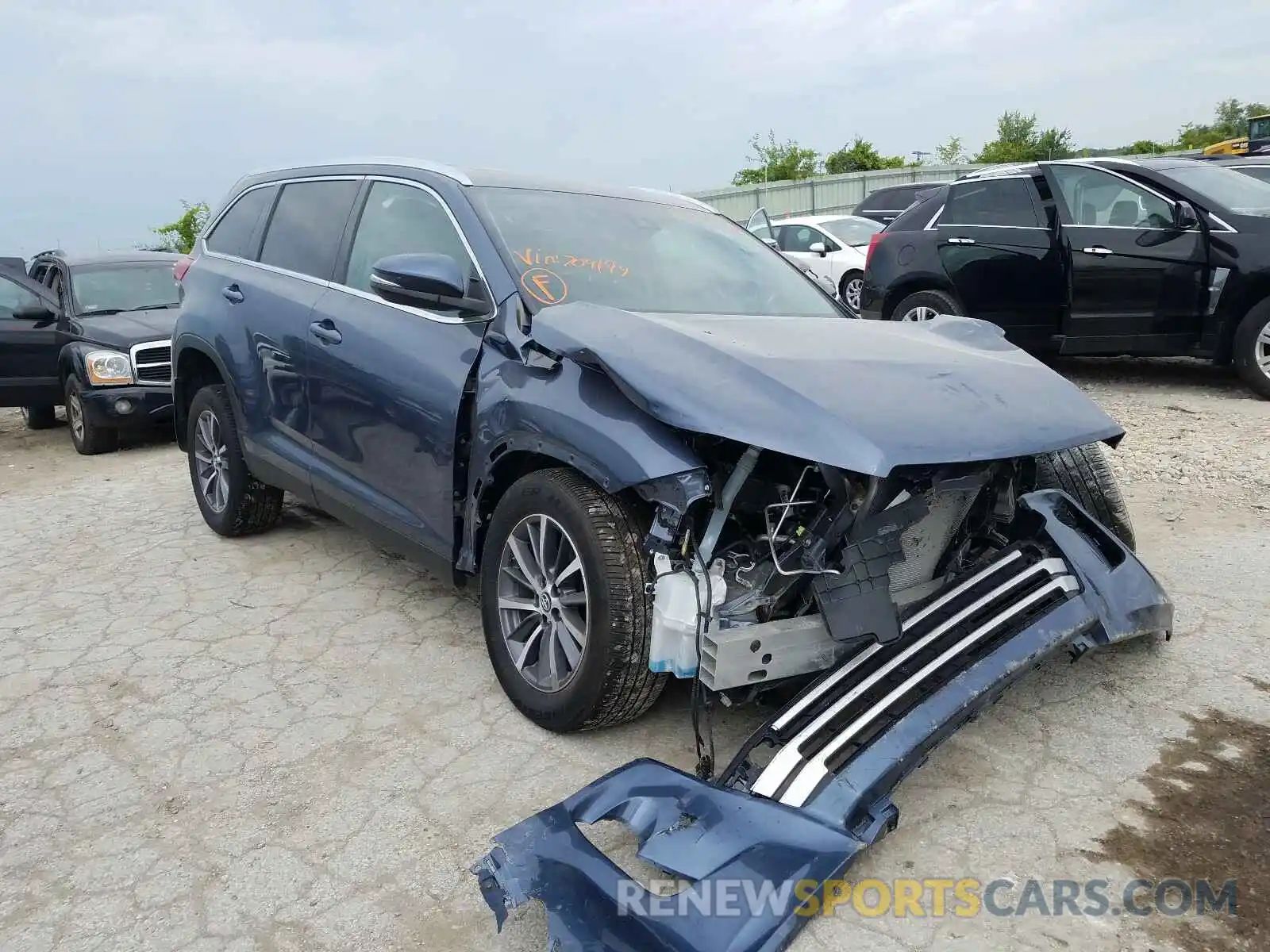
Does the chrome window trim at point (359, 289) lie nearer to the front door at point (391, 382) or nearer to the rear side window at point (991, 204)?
the front door at point (391, 382)

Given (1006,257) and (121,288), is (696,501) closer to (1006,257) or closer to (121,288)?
(1006,257)

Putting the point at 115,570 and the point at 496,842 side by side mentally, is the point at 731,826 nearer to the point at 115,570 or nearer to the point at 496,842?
the point at 496,842

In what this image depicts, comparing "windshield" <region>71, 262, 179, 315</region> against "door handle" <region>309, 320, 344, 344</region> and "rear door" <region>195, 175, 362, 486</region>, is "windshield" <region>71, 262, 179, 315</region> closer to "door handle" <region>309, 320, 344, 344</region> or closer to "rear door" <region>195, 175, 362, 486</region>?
"rear door" <region>195, 175, 362, 486</region>

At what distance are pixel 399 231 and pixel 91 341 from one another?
605 centimetres

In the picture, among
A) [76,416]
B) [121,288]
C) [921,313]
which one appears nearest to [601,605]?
[921,313]

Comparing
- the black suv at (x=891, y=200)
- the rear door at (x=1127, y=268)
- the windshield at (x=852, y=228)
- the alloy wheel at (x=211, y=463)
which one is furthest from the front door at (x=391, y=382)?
the black suv at (x=891, y=200)

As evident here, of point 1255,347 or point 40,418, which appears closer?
point 1255,347

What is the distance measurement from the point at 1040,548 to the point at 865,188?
26450 mm

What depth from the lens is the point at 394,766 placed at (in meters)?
3.03

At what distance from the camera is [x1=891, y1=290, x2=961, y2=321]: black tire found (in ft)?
26.5

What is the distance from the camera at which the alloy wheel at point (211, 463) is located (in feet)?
16.8

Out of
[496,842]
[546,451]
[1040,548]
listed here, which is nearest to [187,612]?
[546,451]

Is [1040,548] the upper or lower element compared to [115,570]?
upper

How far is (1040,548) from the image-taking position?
322cm
